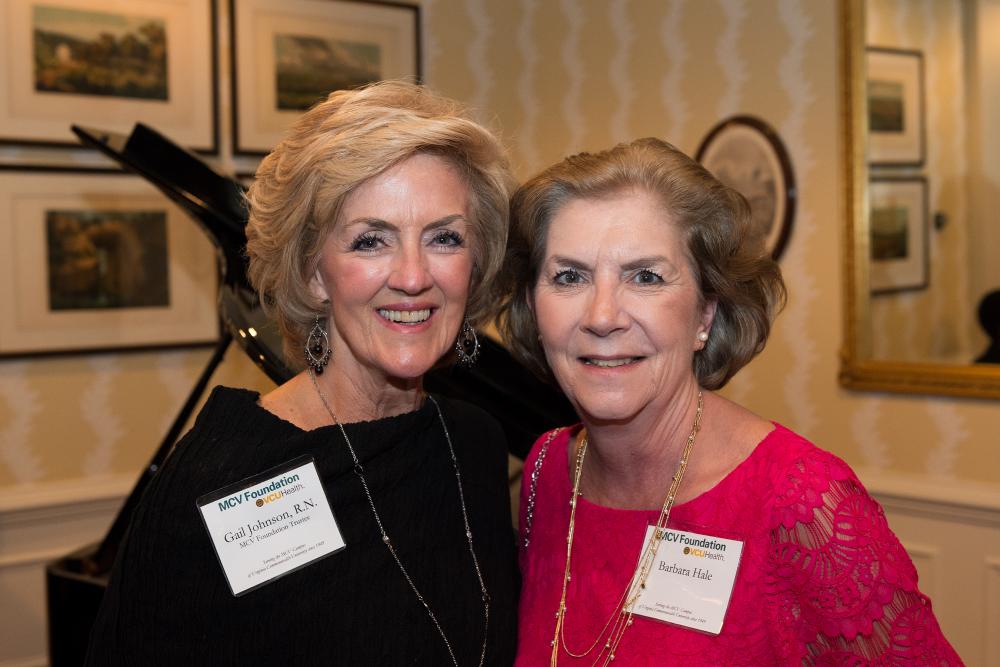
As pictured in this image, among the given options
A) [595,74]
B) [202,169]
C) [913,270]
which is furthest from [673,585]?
[595,74]

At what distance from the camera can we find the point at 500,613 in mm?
1855

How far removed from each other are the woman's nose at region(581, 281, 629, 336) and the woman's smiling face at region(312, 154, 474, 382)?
1.02 ft

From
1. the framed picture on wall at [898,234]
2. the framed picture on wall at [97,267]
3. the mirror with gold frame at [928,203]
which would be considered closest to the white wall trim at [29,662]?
the framed picture on wall at [97,267]

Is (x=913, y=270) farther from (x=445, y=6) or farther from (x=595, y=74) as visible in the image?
(x=445, y=6)

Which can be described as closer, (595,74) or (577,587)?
(577,587)

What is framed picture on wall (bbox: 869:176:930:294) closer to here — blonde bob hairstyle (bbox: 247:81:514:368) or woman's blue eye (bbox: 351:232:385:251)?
blonde bob hairstyle (bbox: 247:81:514:368)

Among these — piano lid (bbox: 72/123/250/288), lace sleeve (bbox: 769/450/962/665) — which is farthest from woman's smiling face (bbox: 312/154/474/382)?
piano lid (bbox: 72/123/250/288)

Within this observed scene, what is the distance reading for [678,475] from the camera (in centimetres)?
174

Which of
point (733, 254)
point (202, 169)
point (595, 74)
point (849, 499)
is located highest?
point (595, 74)

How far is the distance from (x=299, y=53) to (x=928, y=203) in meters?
3.03

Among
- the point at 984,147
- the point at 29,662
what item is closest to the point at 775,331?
the point at 984,147

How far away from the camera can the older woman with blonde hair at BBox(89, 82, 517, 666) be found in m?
1.58

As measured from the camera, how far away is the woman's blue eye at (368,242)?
1740mm

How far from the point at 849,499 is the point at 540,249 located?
27.5 inches
